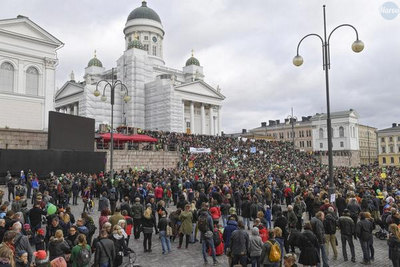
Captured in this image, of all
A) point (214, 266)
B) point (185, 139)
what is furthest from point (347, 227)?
point (185, 139)

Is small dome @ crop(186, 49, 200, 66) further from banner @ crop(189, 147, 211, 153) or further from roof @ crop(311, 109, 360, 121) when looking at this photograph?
banner @ crop(189, 147, 211, 153)

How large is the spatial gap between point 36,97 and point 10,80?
10.1 ft

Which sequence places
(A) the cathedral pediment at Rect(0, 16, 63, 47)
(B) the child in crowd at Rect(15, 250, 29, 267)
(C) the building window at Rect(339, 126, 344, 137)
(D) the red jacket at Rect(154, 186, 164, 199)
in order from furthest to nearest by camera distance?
(C) the building window at Rect(339, 126, 344, 137) → (A) the cathedral pediment at Rect(0, 16, 63, 47) → (D) the red jacket at Rect(154, 186, 164, 199) → (B) the child in crowd at Rect(15, 250, 29, 267)

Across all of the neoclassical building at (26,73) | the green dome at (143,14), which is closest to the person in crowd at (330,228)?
the neoclassical building at (26,73)

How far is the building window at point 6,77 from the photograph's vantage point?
35625 mm

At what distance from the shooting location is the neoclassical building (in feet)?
117

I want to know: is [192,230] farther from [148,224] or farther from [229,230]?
[229,230]

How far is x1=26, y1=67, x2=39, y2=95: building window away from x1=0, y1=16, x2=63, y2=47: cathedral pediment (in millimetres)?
3582

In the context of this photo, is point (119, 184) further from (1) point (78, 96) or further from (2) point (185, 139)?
(1) point (78, 96)

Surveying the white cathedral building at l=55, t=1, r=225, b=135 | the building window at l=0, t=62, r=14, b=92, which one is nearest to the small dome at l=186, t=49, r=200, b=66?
the white cathedral building at l=55, t=1, r=225, b=135

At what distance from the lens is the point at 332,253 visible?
10422 millimetres

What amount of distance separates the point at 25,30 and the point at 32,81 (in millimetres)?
5689

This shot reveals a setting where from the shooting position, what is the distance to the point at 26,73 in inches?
1464

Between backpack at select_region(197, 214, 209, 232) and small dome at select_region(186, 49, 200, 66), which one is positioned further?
small dome at select_region(186, 49, 200, 66)
